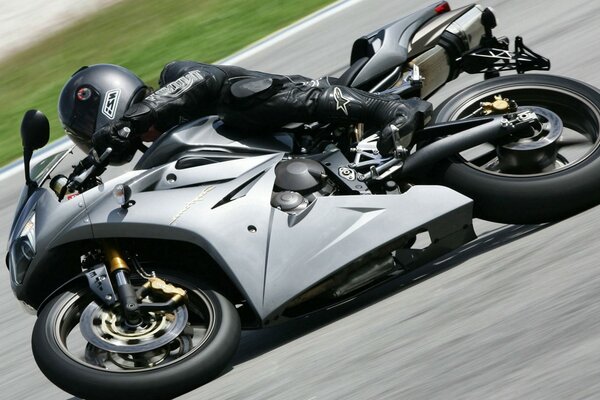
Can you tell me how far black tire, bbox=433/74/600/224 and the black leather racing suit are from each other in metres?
0.31

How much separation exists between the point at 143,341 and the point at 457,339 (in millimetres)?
1289

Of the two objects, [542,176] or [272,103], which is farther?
[272,103]

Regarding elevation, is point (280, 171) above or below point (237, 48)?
above

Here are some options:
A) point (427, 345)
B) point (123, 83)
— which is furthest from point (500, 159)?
point (123, 83)

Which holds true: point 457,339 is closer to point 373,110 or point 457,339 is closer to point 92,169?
point 373,110

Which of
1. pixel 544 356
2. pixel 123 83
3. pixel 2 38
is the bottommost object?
pixel 2 38

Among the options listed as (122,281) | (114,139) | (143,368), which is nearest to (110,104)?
(114,139)

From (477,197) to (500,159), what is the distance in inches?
11.6

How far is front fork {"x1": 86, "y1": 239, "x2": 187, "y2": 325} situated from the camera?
14.6 ft

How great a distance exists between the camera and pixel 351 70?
5441 millimetres

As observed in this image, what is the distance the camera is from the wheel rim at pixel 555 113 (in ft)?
16.5

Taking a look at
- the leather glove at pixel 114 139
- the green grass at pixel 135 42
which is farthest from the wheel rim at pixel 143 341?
the green grass at pixel 135 42

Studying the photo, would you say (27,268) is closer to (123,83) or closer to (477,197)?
(123,83)

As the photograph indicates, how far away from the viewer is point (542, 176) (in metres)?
4.75
